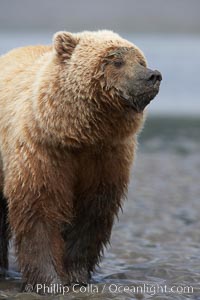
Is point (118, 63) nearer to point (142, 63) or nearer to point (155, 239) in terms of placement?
point (142, 63)

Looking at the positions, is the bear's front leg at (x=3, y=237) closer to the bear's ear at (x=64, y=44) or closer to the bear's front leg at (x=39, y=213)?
the bear's front leg at (x=39, y=213)

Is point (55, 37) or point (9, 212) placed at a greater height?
point (55, 37)

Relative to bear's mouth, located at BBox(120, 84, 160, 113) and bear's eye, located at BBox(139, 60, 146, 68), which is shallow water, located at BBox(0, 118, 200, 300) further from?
bear's eye, located at BBox(139, 60, 146, 68)

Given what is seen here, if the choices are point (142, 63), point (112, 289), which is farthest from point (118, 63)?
point (112, 289)

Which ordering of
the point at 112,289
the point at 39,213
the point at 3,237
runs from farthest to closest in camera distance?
the point at 3,237, the point at 112,289, the point at 39,213

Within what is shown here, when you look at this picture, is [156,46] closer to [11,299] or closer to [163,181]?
[163,181]

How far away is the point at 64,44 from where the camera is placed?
8.42 meters

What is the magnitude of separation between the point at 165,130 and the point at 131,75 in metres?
16.0

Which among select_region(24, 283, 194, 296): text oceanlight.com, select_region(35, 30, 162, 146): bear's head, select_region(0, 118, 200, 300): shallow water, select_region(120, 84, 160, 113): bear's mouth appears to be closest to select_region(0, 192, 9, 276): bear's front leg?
select_region(0, 118, 200, 300): shallow water

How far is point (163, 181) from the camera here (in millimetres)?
15672

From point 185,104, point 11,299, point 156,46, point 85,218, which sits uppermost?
point 156,46

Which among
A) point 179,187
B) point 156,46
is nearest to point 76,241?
point 179,187

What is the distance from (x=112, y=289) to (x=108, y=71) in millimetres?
2006

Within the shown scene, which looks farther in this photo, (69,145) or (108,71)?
(69,145)
